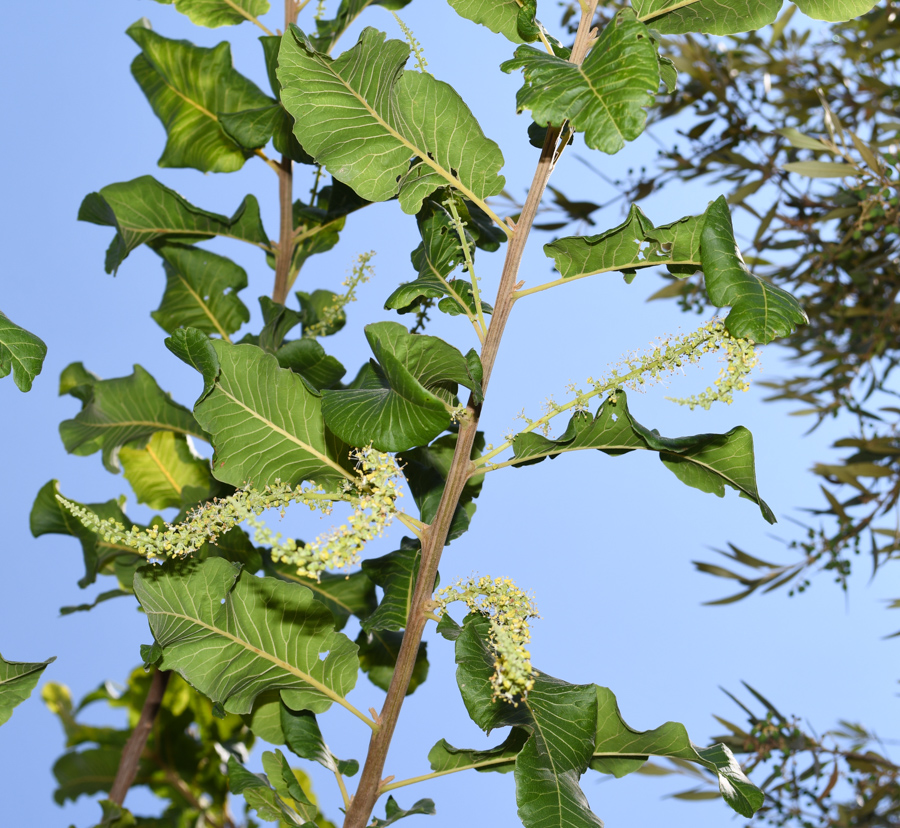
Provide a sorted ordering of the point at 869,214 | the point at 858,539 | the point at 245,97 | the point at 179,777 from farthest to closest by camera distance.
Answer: the point at 858,539
the point at 179,777
the point at 869,214
the point at 245,97

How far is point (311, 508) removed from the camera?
2.49 ft

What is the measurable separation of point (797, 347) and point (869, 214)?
732 millimetres

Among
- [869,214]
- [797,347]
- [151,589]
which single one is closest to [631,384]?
[151,589]

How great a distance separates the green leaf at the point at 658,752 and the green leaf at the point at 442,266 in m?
0.41

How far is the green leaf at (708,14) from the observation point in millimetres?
779

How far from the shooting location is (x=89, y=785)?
5.32ft

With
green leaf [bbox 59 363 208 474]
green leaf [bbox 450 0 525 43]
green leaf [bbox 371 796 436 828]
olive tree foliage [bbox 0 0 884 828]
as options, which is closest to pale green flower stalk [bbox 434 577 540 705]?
olive tree foliage [bbox 0 0 884 828]

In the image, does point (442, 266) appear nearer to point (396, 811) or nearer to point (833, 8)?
point (833, 8)

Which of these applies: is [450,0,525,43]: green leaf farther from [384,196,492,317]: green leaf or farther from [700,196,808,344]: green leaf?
[700,196,808,344]: green leaf

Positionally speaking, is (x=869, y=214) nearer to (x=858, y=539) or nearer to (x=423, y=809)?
(x=858, y=539)

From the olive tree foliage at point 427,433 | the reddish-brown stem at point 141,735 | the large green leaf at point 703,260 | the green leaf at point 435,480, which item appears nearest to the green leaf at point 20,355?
the olive tree foliage at point 427,433

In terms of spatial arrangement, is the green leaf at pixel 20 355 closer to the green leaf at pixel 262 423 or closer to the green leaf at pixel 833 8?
the green leaf at pixel 262 423

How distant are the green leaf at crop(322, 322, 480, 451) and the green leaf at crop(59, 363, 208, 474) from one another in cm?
64

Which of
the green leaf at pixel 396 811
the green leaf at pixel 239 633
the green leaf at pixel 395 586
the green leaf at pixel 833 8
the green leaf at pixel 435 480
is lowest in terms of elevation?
the green leaf at pixel 396 811
